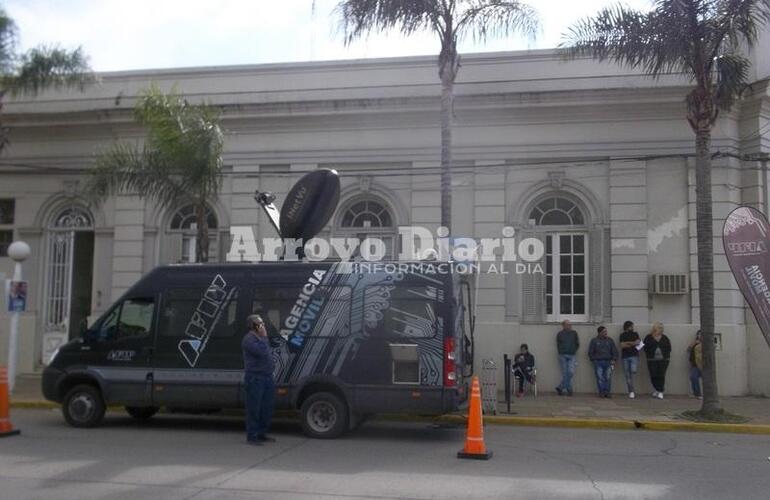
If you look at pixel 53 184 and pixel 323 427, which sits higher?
pixel 53 184

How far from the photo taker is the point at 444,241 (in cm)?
1539

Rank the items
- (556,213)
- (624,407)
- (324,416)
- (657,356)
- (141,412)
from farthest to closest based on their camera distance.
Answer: (556,213) < (657,356) < (624,407) < (141,412) < (324,416)

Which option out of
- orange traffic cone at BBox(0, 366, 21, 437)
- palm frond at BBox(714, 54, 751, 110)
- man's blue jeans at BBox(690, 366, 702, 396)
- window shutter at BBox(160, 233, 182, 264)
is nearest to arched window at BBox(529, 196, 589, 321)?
man's blue jeans at BBox(690, 366, 702, 396)

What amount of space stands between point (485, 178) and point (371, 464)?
9.19 metres

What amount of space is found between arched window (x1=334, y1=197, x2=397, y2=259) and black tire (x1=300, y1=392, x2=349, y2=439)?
22.9 ft

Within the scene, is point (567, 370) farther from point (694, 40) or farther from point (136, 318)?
point (136, 318)

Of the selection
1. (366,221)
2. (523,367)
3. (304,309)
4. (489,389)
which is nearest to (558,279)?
(523,367)

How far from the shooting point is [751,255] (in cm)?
1314

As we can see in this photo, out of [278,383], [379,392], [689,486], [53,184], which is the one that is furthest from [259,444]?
[53,184]

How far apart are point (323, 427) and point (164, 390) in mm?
2468

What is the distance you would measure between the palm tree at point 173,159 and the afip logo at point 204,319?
376 centimetres

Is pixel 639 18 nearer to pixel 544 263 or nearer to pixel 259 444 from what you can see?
pixel 544 263

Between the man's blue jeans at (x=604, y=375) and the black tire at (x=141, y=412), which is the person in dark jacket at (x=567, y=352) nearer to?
the man's blue jeans at (x=604, y=375)

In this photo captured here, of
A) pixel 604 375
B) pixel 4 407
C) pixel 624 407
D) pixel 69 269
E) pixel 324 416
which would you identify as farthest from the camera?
pixel 69 269
